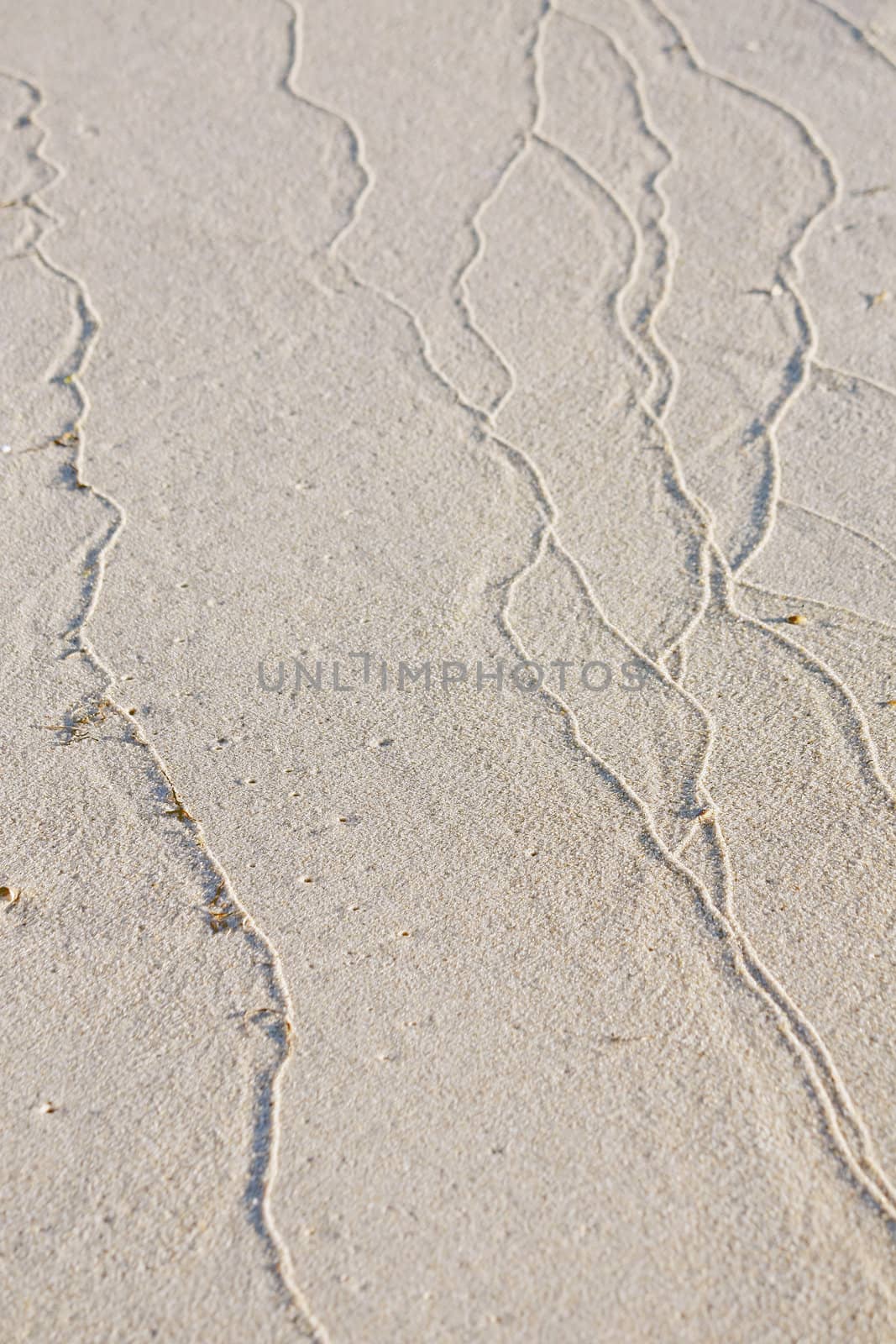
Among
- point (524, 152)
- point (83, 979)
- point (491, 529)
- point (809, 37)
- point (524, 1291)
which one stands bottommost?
point (83, 979)

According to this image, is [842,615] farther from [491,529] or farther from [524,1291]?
[524,1291]

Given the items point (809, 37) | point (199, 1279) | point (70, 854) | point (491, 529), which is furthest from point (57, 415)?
point (809, 37)

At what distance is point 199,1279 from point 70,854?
2.81 feet

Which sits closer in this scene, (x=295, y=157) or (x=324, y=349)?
(x=324, y=349)

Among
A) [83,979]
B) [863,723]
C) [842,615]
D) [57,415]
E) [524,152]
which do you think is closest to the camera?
[83,979]

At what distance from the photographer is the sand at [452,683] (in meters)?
1.87

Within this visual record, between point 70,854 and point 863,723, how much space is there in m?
1.58

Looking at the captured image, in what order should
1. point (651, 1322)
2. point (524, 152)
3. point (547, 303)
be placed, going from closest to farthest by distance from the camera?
1. point (651, 1322)
2. point (547, 303)
3. point (524, 152)

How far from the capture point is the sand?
1.87m

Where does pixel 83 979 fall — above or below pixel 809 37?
below

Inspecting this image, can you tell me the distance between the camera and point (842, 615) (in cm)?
282

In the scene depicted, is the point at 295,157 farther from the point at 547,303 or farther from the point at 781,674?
the point at 781,674

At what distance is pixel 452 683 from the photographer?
271 centimetres

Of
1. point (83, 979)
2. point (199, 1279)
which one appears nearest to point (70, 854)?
point (83, 979)
